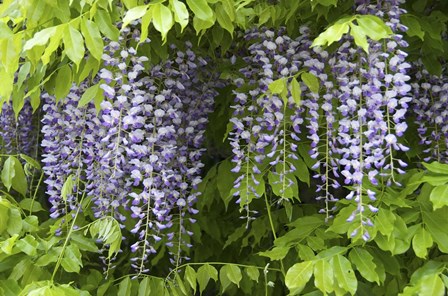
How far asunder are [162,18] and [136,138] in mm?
535

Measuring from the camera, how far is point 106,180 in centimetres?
232

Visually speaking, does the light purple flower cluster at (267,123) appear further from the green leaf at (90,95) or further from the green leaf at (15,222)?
the green leaf at (15,222)

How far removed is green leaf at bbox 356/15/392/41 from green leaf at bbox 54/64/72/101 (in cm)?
93

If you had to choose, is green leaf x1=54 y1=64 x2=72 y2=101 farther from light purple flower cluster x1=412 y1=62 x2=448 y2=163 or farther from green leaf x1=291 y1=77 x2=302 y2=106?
light purple flower cluster x1=412 y1=62 x2=448 y2=163

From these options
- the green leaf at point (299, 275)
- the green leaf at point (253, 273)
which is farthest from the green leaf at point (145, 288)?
the green leaf at point (299, 275)

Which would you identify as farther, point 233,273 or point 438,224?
point 233,273

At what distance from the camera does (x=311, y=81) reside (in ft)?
6.91

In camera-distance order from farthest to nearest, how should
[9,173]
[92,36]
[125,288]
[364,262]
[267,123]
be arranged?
[9,173], [125,288], [267,123], [364,262], [92,36]

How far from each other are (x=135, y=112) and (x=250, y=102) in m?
0.42

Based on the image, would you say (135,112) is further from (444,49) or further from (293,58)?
(444,49)

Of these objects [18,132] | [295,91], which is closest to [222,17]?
[295,91]

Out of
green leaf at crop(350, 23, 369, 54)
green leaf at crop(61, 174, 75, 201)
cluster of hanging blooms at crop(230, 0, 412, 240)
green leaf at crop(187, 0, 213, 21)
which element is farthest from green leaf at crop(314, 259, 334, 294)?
green leaf at crop(61, 174, 75, 201)

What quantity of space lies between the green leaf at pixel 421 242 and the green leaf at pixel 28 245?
3.84 feet

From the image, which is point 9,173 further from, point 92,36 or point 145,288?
point 92,36
